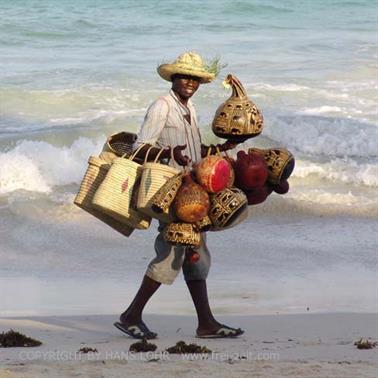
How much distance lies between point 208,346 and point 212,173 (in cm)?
92

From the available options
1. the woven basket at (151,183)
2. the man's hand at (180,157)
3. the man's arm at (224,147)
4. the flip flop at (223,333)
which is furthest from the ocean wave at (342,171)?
the woven basket at (151,183)

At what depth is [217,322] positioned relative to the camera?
6.45 metres

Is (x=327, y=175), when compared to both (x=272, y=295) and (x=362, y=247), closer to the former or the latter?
(x=362, y=247)

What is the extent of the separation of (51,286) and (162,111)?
2.21 metres

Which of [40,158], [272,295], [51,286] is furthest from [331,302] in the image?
[40,158]

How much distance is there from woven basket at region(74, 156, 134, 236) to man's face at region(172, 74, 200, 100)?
1.73 feet

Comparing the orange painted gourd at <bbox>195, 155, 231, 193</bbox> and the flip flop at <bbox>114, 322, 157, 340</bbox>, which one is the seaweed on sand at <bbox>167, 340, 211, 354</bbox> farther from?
the orange painted gourd at <bbox>195, 155, 231, 193</bbox>

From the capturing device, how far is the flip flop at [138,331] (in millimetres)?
6277

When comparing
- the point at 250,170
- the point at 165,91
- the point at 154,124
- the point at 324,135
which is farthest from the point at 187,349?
the point at 165,91

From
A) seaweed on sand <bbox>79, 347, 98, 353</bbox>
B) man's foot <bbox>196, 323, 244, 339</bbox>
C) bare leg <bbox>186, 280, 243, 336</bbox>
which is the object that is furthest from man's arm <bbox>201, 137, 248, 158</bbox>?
seaweed on sand <bbox>79, 347, 98, 353</bbox>

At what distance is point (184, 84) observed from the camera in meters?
6.19

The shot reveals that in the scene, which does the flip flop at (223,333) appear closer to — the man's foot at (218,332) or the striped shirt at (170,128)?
the man's foot at (218,332)

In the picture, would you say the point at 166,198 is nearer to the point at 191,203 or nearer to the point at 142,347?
the point at 191,203

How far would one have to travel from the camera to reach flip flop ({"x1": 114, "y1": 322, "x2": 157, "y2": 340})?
20.6ft
